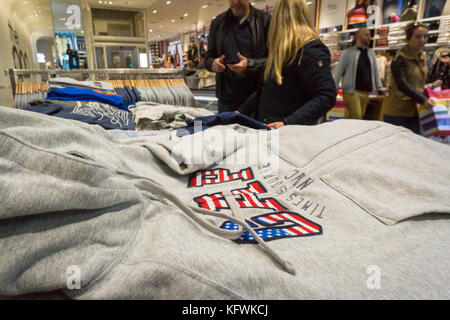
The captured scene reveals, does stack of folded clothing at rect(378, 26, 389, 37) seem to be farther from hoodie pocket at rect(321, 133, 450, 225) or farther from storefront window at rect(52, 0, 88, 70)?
storefront window at rect(52, 0, 88, 70)

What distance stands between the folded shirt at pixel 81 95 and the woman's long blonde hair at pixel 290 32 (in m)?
0.95

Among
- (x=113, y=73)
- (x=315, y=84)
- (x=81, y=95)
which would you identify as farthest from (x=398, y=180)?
(x=113, y=73)

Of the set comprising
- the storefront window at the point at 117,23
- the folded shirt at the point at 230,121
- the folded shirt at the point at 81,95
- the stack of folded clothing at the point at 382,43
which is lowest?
the folded shirt at the point at 230,121

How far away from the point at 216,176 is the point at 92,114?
34.1 inches

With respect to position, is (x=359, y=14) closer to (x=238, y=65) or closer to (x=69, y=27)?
(x=238, y=65)

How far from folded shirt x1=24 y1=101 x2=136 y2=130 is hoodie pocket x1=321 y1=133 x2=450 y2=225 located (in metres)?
0.99

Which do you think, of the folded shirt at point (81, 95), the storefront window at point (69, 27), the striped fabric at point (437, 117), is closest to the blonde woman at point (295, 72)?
the folded shirt at point (81, 95)

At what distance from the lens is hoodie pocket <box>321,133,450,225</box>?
52cm

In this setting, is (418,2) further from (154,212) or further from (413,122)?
(154,212)

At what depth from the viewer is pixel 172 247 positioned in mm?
375

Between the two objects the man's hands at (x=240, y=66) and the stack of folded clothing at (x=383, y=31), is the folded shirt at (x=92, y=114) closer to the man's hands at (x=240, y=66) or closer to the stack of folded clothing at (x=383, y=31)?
the man's hands at (x=240, y=66)

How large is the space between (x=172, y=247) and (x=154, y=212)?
11 centimetres

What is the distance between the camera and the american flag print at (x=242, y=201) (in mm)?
571

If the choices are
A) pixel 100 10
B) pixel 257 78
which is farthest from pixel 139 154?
pixel 100 10
